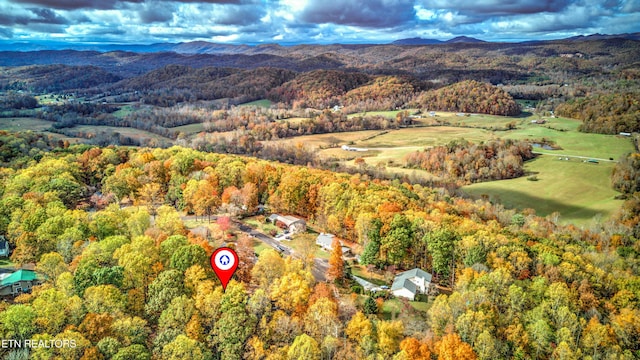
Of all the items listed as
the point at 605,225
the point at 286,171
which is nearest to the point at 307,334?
the point at 286,171

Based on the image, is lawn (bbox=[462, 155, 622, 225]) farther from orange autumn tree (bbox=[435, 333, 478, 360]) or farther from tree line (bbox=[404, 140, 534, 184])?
orange autumn tree (bbox=[435, 333, 478, 360])

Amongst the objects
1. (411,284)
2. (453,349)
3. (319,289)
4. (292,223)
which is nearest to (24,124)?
(292,223)

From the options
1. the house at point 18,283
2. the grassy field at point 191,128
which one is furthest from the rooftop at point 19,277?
the grassy field at point 191,128

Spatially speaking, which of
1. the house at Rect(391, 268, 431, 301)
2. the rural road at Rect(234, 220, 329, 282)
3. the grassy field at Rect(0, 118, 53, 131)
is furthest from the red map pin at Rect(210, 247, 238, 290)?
the grassy field at Rect(0, 118, 53, 131)

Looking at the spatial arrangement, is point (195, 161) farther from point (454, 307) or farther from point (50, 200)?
point (454, 307)

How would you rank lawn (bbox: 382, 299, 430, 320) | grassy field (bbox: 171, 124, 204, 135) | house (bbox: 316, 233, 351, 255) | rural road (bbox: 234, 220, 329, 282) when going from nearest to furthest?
lawn (bbox: 382, 299, 430, 320)
rural road (bbox: 234, 220, 329, 282)
house (bbox: 316, 233, 351, 255)
grassy field (bbox: 171, 124, 204, 135)

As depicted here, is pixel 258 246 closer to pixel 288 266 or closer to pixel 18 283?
pixel 288 266

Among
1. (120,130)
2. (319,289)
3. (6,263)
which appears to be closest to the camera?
(319,289)
